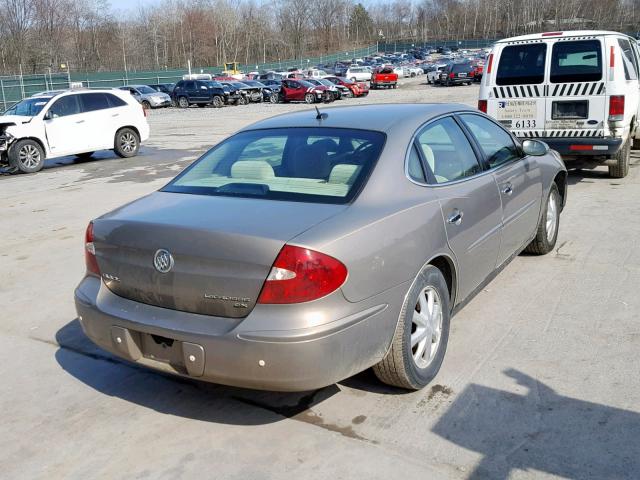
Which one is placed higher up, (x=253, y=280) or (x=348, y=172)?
(x=348, y=172)

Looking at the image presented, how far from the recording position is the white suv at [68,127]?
13852 mm

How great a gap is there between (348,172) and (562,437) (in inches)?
69.2

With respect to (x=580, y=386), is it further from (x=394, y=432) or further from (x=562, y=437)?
(x=394, y=432)

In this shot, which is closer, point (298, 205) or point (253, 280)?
point (253, 280)

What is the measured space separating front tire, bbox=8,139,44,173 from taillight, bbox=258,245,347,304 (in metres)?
12.6

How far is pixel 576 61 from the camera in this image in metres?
9.06

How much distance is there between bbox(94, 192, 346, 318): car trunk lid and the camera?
9.83ft

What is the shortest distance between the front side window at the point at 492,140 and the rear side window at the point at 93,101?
39.8 feet

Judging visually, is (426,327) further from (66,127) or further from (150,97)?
(150,97)

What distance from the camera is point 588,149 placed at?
9000mm

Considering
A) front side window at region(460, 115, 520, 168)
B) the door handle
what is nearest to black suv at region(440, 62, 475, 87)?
front side window at region(460, 115, 520, 168)

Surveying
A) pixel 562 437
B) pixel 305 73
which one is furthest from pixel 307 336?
pixel 305 73

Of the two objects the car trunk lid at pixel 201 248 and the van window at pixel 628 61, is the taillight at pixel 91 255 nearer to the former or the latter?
the car trunk lid at pixel 201 248

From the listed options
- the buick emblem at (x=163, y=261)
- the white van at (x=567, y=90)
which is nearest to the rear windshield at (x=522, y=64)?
the white van at (x=567, y=90)
